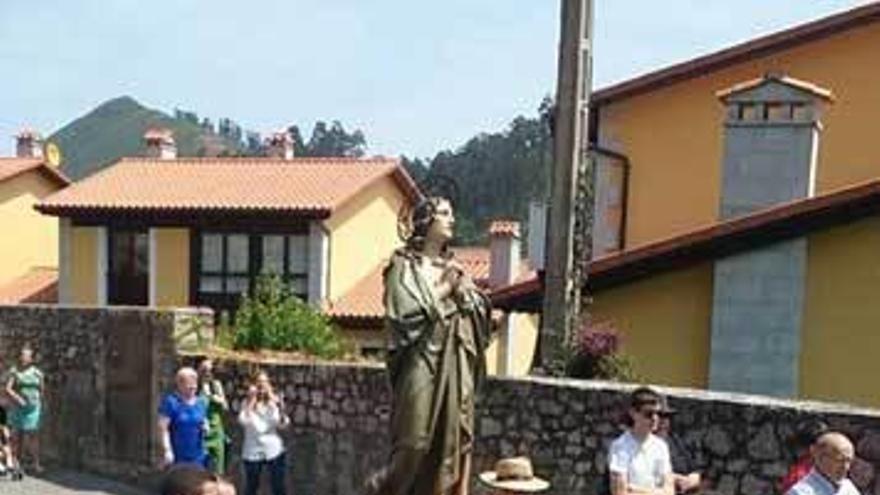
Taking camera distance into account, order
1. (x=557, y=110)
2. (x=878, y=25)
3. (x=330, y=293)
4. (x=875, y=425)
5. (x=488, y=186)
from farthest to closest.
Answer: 1. (x=488, y=186)
2. (x=330, y=293)
3. (x=878, y=25)
4. (x=557, y=110)
5. (x=875, y=425)

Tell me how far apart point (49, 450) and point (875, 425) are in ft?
36.5

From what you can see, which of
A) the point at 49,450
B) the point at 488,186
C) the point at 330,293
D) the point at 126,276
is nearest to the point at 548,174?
the point at 49,450

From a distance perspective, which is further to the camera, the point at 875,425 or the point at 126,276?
the point at 126,276

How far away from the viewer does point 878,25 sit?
18672 millimetres

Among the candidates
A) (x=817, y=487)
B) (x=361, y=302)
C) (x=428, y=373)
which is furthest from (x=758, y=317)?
(x=361, y=302)

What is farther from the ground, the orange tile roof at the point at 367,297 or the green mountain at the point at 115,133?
the green mountain at the point at 115,133

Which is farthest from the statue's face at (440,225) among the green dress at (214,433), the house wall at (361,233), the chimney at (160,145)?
the chimney at (160,145)

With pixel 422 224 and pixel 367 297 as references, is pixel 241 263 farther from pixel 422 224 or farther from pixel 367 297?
pixel 422 224

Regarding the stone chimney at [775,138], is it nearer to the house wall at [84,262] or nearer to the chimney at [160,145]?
the house wall at [84,262]

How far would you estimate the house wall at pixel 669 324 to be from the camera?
13570 millimetres

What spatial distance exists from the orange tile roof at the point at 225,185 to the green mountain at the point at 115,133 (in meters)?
114

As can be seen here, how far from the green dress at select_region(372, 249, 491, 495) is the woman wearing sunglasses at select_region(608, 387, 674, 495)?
3.61 ft

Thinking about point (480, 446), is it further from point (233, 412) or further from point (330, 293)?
point (330, 293)

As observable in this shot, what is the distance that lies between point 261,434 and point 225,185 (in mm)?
20502
